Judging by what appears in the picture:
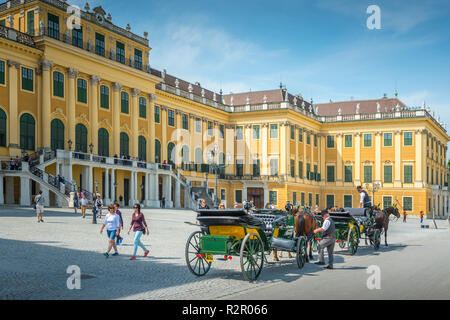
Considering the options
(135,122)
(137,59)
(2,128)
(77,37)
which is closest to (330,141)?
(135,122)

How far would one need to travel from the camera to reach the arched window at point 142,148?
1987 inches

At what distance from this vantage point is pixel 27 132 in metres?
39.1

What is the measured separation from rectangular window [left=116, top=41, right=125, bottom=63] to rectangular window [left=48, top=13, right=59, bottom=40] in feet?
22.7

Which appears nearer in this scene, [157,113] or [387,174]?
[157,113]

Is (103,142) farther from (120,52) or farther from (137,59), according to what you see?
(137,59)

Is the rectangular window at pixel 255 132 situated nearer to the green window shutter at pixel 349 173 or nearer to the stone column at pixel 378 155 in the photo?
the green window shutter at pixel 349 173

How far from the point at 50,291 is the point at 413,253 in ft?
43.3

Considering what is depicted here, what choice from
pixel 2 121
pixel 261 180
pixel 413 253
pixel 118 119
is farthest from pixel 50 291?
pixel 261 180

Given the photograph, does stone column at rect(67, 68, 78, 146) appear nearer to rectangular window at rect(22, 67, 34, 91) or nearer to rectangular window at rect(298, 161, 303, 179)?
rectangular window at rect(22, 67, 34, 91)

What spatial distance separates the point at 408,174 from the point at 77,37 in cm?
4534

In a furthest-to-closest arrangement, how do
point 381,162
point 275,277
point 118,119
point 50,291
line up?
point 381,162 → point 118,119 → point 275,277 → point 50,291

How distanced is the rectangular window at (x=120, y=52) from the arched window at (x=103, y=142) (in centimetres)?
670

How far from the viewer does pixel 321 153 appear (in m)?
73.6
